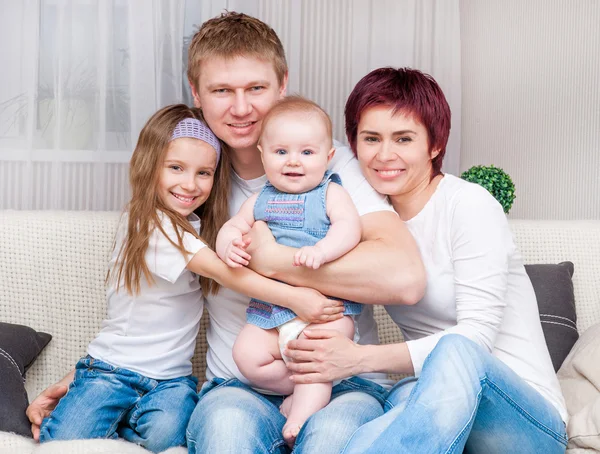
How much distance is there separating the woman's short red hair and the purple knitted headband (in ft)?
1.21

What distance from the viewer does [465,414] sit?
1322mm

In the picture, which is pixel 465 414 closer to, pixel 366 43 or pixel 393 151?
pixel 393 151

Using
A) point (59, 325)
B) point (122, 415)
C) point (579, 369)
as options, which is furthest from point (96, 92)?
point (579, 369)

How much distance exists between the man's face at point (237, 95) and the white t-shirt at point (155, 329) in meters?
0.26

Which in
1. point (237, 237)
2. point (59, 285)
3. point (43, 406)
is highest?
point (237, 237)

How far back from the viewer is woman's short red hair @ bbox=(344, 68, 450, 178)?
67.4 inches

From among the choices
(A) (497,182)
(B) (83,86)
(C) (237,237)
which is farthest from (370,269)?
(B) (83,86)

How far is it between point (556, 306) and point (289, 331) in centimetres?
88

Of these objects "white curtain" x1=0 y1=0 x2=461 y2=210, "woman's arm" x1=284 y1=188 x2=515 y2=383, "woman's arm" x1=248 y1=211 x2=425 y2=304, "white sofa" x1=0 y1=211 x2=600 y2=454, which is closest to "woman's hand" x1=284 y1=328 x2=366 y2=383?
"woman's arm" x1=284 y1=188 x2=515 y2=383

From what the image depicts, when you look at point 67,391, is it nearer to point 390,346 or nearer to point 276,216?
point 276,216

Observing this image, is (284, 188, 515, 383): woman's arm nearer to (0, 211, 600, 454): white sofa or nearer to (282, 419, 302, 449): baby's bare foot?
(282, 419, 302, 449): baby's bare foot

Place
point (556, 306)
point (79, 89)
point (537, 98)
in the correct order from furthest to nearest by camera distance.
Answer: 1. point (537, 98)
2. point (79, 89)
3. point (556, 306)

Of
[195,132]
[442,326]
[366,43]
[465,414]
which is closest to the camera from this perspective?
[465,414]

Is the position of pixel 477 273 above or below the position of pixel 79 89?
below
